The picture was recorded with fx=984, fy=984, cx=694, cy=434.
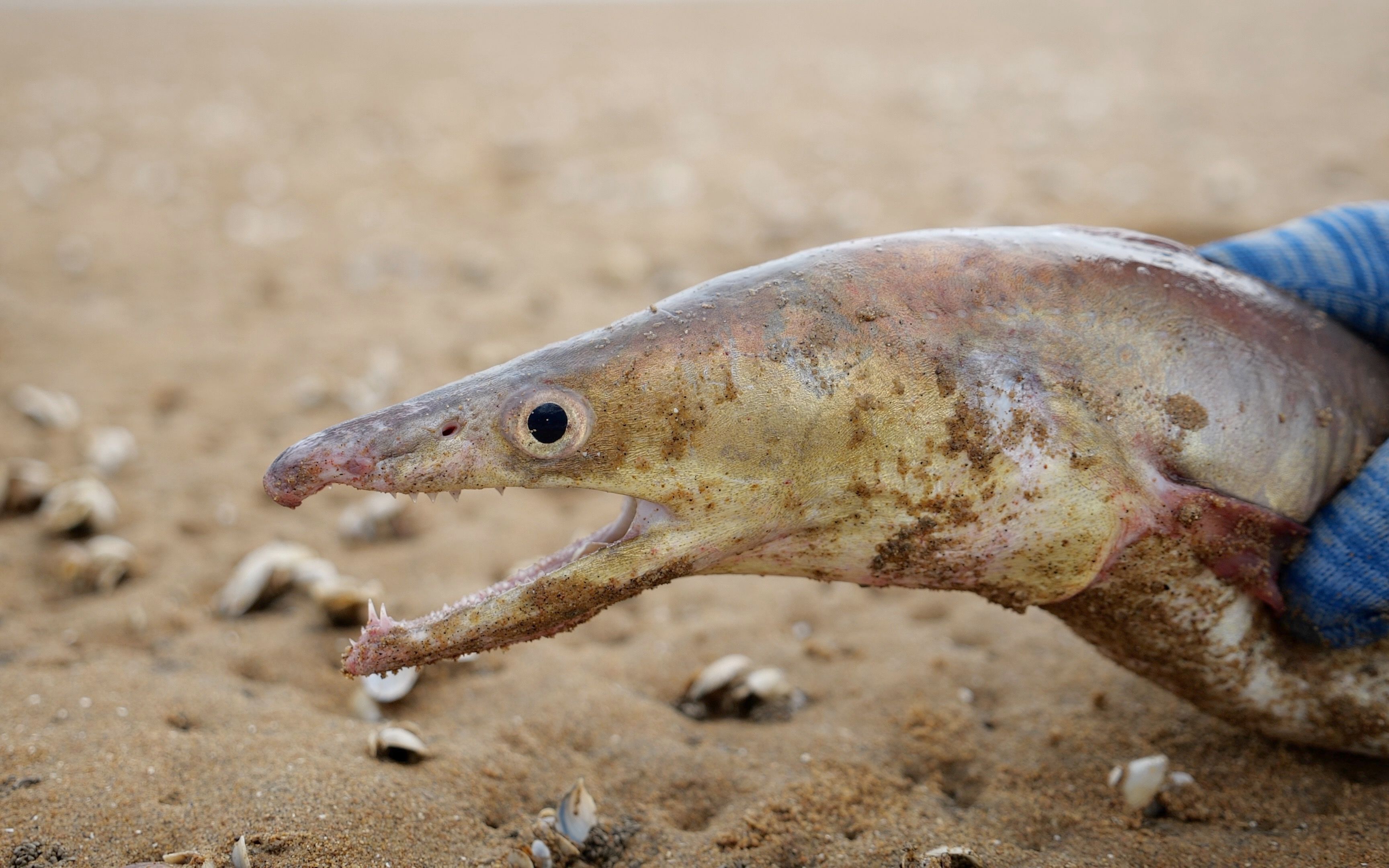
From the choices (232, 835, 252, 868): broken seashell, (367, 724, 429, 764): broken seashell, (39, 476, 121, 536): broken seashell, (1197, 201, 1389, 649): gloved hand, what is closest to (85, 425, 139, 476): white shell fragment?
(39, 476, 121, 536): broken seashell

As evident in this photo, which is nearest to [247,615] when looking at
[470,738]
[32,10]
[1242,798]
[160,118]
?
[470,738]

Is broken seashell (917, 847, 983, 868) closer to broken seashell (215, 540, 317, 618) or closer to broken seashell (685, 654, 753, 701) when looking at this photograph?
broken seashell (685, 654, 753, 701)

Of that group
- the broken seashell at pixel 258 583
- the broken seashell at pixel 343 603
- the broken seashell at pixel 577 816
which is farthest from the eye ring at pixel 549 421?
the broken seashell at pixel 258 583

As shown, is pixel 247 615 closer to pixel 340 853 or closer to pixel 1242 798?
pixel 340 853

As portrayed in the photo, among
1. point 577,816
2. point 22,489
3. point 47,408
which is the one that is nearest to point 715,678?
point 577,816

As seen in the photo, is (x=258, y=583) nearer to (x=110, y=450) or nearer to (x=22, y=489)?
(x=22, y=489)

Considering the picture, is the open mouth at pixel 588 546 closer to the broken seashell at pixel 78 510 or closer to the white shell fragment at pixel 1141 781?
the white shell fragment at pixel 1141 781
